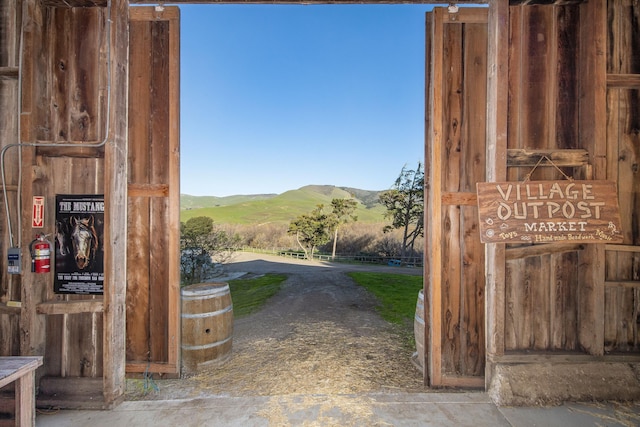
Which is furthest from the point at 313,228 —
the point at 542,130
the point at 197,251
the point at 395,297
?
the point at 542,130

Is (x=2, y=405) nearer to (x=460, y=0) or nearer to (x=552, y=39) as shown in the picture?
(x=460, y=0)

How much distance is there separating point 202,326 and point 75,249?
1.67 meters

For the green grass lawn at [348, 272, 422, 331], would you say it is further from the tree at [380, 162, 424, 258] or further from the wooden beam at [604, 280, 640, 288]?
the tree at [380, 162, 424, 258]

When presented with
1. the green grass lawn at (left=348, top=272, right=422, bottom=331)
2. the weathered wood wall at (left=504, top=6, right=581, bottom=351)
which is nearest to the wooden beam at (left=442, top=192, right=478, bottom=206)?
the weathered wood wall at (left=504, top=6, right=581, bottom=351)

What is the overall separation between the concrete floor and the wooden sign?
1586mm

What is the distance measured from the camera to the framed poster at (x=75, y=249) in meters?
3.07

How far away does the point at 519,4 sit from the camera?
3.11 meters

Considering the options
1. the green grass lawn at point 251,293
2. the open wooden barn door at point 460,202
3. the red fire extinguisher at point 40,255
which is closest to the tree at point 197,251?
the green grass lawn at point 251,293

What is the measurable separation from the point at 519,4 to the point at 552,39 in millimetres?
515

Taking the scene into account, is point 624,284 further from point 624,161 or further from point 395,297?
point 395,297

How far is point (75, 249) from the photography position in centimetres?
308

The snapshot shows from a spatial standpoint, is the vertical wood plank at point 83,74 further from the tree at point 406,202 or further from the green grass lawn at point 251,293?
the tree at point 406,202

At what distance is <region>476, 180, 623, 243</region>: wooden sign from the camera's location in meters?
2.91

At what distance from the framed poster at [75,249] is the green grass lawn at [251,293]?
3.94m
